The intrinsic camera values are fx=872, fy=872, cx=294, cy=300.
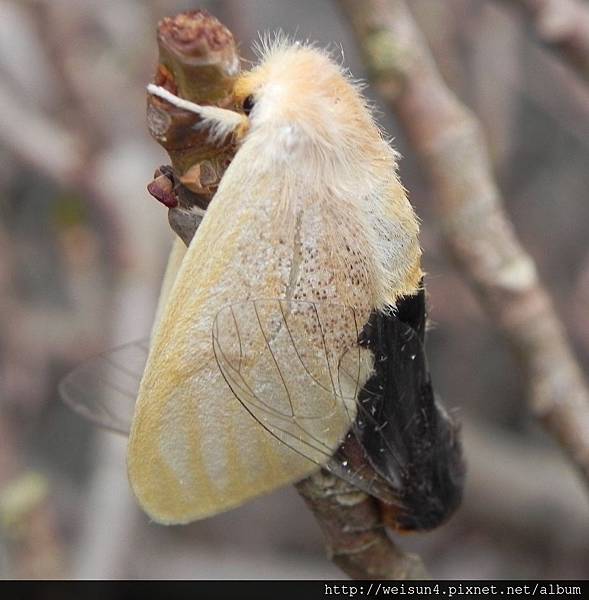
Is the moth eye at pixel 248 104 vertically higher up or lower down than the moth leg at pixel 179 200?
higher up

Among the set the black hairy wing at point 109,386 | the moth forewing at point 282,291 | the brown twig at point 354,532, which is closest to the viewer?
the moth forewing at point 282,291

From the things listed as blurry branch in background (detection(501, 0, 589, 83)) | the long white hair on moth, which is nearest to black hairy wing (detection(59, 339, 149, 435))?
the long white hair on moth

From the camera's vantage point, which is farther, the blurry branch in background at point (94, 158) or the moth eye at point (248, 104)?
the blurry branch in background at point (94, 158)

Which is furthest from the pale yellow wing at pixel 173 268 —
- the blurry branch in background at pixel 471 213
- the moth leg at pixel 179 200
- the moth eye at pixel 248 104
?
the blurry branch in background at pixel 471 213

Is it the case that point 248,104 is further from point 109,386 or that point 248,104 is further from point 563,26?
point 563,26

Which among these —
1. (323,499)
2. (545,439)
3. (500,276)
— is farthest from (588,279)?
(323,499)

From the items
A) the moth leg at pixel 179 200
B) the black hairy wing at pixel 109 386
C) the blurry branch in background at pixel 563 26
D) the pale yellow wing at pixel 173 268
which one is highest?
the blurry branch in background at pixel 563 26

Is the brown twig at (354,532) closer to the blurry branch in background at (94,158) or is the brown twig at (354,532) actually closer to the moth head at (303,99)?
the moth head at (303,99)

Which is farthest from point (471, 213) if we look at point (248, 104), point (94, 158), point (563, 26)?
point (94, 158)
